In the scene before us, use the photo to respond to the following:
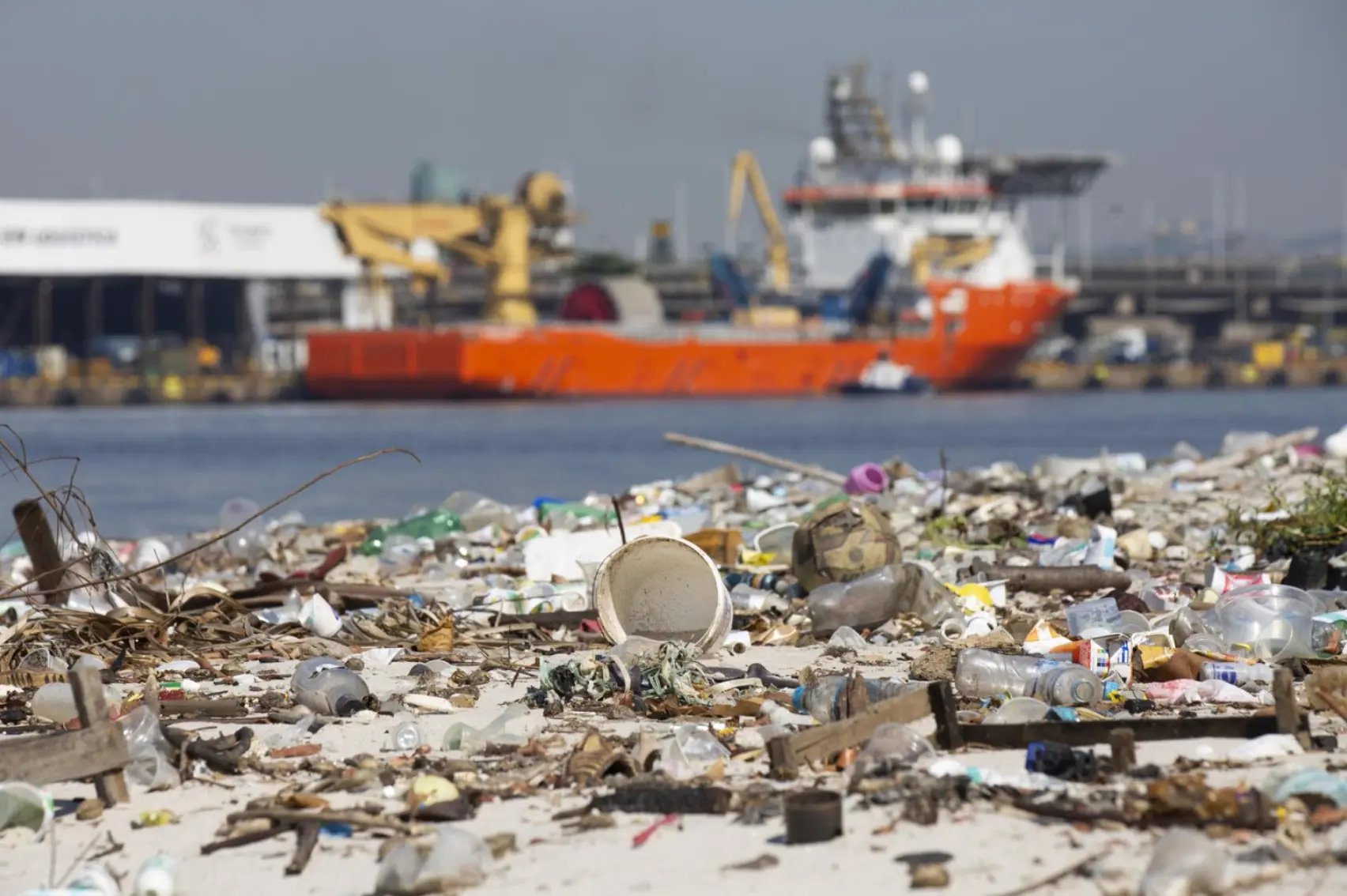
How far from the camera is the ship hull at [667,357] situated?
49.2m

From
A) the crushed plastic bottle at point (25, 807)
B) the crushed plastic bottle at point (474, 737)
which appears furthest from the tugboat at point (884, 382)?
the crushed plastic bottle at point (25, 807)

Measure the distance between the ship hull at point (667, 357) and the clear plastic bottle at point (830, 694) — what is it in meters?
44.2

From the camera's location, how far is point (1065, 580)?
7.00 m

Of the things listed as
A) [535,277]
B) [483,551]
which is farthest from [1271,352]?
[483,551]

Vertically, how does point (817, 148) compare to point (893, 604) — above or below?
above

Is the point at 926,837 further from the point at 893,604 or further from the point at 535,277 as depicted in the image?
the point at 535,277

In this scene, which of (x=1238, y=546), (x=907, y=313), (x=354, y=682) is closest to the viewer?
(x=354, y=682)

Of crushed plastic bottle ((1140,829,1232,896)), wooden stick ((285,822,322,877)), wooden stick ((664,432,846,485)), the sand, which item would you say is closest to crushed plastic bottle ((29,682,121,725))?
the sand

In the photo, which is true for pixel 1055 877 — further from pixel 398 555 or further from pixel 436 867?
pixel 398 555

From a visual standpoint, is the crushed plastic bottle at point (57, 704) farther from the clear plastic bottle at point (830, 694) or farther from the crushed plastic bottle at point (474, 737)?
the clear plastic bottle at point (830, 694)

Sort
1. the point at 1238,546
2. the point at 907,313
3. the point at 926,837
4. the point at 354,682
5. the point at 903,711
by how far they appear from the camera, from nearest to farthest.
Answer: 1. the point at 926,837
2. the point at 903,711
3. the point at 354,682
4. the point at 1238,546
5. the point at 907,313

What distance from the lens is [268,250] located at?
190 feet

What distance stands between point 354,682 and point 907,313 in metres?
49.8

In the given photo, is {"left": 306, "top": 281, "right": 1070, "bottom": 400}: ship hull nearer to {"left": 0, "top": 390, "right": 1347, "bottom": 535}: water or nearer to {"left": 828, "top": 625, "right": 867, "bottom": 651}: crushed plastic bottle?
{"left": 0, "top": 390, "right": 1347, "bottom": 535}: water
